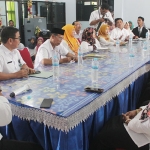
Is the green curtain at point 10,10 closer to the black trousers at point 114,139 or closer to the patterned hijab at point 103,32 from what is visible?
the patterned hijab at point 103,32

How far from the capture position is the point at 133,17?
26.3 feet

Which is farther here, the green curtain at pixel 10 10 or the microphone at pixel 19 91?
the green curtain at pixel 10 10

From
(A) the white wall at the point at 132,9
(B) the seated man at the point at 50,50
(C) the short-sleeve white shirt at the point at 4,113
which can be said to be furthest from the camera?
(A) the white wall at the point at 132,9

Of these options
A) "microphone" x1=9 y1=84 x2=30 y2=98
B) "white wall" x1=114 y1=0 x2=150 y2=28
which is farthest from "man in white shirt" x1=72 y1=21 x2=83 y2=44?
"white wall" x1=114 y1=0 x2=150 y2=28

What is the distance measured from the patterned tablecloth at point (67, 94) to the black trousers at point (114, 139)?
17 centimetres

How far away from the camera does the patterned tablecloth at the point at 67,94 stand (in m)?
1.36

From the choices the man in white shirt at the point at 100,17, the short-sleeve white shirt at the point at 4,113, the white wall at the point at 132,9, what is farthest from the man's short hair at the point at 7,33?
the white wall at the point at 132,9

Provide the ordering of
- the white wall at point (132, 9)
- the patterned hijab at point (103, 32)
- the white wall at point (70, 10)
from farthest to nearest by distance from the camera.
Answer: the white wall at point (70, 10) → the white wall at point (132, 9) → the patterned hijab at point (103, 32)

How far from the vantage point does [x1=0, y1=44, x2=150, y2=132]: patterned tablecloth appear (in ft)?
4.47

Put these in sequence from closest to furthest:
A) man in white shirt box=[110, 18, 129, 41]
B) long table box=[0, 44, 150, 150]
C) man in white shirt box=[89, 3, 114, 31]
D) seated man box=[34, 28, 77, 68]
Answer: long table box=[0, 44, 150, 150] → seated man box=[34, 28, 77, 68] → man in white shirt box=[89, 3, 114, 31] → man in white shirt box=[110, 18, 129, 41]

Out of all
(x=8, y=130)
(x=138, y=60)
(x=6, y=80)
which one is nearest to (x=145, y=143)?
(x=8, y=130)

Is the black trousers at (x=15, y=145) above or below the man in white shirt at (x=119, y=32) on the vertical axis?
below

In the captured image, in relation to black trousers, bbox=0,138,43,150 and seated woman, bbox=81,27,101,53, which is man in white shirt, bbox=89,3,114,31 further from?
black trousers, bbox=0,138,43,150

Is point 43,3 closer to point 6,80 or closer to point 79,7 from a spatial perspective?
point 79,7
